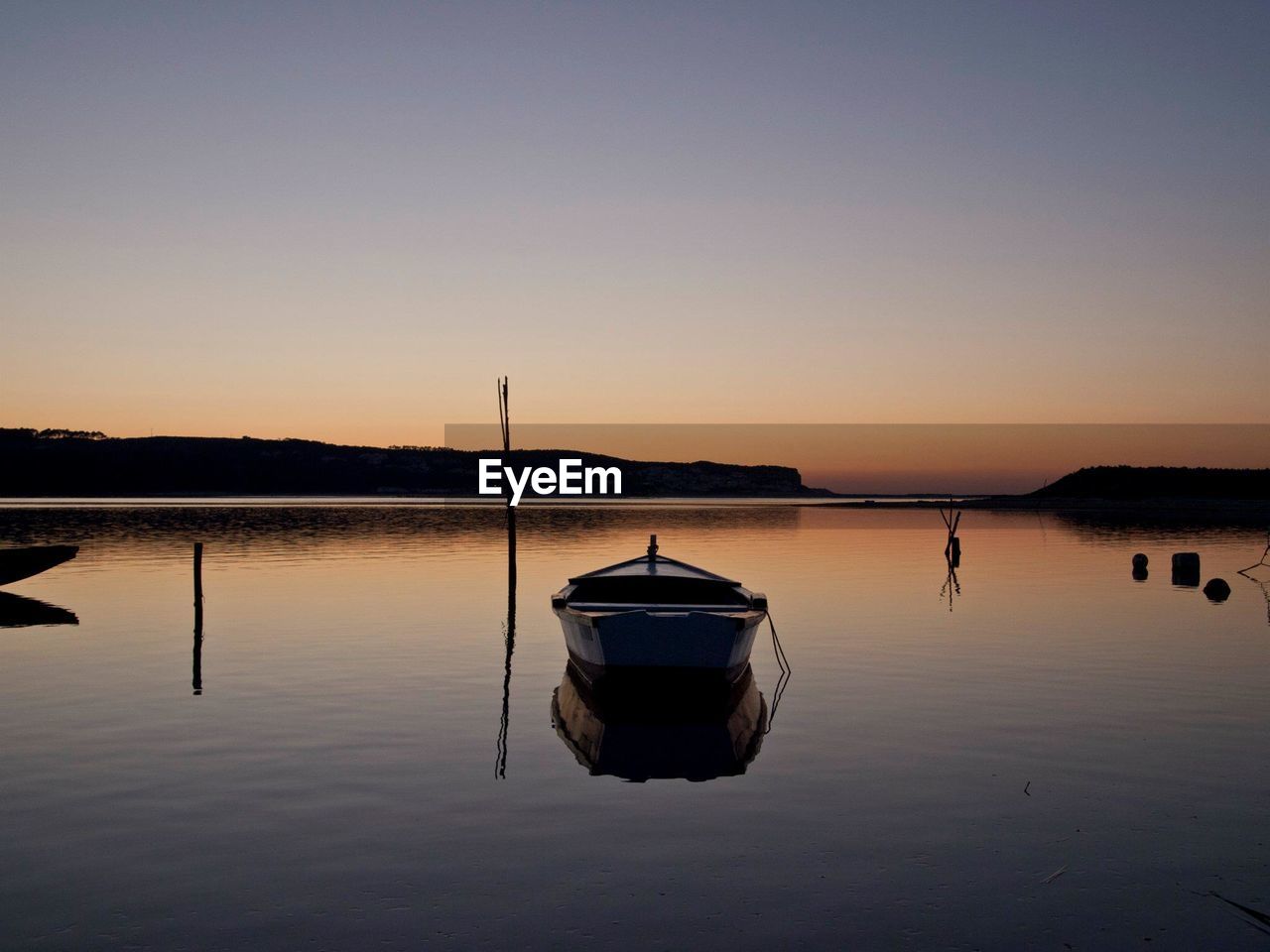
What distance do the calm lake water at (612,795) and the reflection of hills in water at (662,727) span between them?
0.57 feet

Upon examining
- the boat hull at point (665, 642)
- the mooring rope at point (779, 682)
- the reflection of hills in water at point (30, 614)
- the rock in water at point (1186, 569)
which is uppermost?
the boat hull at point (665, 642)

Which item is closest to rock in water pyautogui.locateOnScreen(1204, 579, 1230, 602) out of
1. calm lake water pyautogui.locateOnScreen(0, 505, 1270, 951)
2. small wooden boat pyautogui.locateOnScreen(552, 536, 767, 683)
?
calm lake water pyautogui.locateOnScreen(0, 505, 1270, 951)

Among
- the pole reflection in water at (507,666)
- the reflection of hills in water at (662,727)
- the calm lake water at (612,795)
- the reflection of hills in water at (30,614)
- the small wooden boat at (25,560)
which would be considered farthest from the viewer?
the small wooden boat at (25,560)

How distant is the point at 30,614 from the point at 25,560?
8603 mm

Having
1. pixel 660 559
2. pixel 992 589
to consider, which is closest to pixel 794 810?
pixel 660 559

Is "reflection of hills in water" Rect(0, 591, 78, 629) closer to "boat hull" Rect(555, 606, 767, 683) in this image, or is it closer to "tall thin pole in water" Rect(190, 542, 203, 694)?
"tall thin pole in water" Rect(190, 542, 203, 694)

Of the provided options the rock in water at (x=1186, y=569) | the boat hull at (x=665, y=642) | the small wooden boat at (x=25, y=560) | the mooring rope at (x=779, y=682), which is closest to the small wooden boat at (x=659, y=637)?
the boat hull at (x=665, y=642)

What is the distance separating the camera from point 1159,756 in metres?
14.4

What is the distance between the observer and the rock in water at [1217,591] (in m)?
36.1

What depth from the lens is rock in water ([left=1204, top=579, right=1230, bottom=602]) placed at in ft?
118

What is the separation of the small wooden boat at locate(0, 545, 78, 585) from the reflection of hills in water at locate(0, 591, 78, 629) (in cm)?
296

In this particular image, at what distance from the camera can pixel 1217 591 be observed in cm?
3644


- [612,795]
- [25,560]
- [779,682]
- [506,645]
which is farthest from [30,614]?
[612,795]

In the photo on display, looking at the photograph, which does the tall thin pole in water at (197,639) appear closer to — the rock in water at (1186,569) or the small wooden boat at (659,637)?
the small wooden boat at (659,637)
